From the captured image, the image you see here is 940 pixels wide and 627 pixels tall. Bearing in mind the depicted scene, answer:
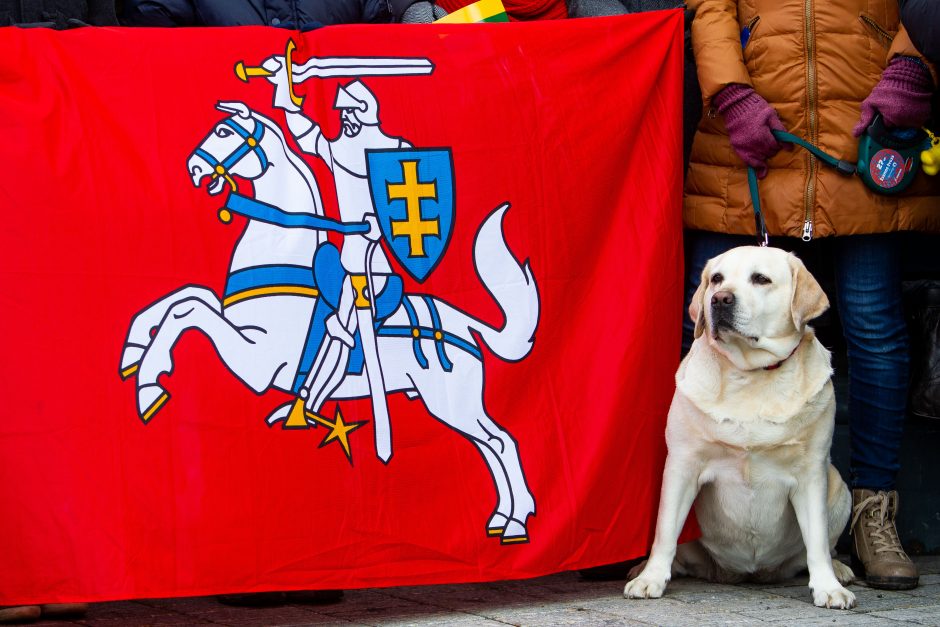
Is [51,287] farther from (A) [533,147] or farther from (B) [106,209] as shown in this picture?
(A) [533,147]

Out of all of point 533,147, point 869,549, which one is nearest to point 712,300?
point 533,147

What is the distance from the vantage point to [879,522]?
4598mm

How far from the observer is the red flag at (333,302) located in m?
3.88

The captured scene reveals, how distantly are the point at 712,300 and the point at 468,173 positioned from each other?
0.93 m

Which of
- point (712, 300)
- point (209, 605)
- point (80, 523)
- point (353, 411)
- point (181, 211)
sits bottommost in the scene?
point (209, 605)

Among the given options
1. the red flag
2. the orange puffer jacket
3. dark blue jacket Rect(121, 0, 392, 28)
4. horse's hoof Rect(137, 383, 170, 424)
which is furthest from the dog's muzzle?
horse's hoof Rect(137, 383, 170, 424)

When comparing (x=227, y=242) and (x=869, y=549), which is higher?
(x=227, y=242)

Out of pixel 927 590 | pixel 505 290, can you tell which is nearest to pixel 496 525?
pixel 505 290

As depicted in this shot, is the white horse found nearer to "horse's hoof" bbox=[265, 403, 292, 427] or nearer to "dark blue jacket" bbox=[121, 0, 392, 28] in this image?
"horse's hoof" bbox=[265, 403, 292, 427]

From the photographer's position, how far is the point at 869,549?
4.55 metres

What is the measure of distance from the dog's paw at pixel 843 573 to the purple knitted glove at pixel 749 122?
4.83 ft

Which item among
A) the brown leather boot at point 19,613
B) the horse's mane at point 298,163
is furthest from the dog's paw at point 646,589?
the brown leather boot at point 19,613

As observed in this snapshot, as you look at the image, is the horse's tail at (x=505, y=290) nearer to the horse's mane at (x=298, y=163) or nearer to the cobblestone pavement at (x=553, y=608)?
the horse's mane at (x=298, y=163)

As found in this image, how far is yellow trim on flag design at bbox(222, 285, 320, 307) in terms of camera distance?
400 cm
